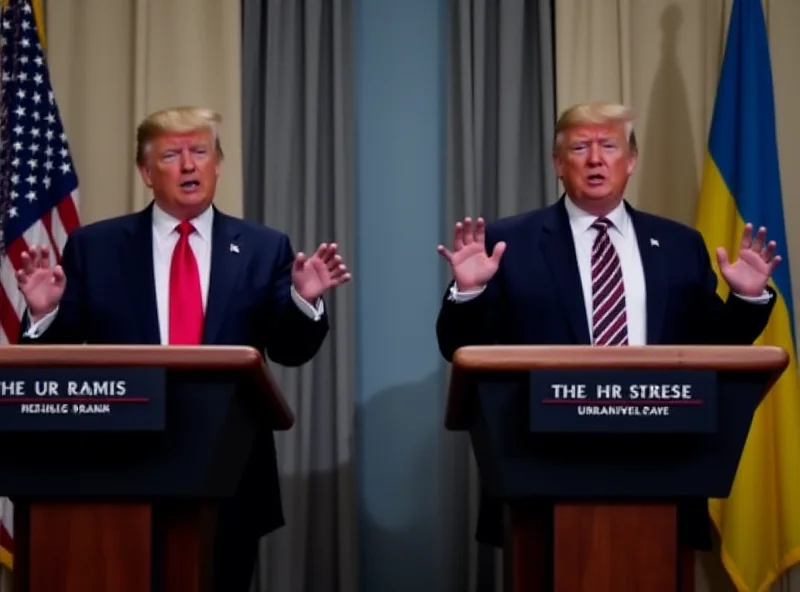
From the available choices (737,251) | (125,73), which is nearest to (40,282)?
(125,73)

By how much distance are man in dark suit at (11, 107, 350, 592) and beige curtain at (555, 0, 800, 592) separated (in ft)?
5.47

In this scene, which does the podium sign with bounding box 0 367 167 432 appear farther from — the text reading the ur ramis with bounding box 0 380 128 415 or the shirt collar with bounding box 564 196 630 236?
the shirt collar with bounding box 564 196 630 236

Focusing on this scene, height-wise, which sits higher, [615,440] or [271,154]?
[271,154]

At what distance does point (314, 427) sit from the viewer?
4359mm

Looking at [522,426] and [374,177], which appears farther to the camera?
[374,177]

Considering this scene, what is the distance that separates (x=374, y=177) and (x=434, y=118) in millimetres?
318

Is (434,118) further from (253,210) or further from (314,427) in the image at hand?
(314,427)

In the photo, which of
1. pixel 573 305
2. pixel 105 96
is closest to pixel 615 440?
pixel 573 305

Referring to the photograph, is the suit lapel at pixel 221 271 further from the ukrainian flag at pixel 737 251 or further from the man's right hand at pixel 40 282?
the ukrainian flag at pixel 737 251

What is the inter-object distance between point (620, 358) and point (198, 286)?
125 centimetres

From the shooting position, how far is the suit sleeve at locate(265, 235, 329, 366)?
2.95 metres

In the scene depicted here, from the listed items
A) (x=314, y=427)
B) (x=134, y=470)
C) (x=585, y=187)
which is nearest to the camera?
(x=134, y=470)

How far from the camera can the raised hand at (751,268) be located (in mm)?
2715

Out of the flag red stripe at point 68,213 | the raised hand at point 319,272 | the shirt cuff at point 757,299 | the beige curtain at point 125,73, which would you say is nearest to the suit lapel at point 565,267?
the shirt cuff at point 757,299
